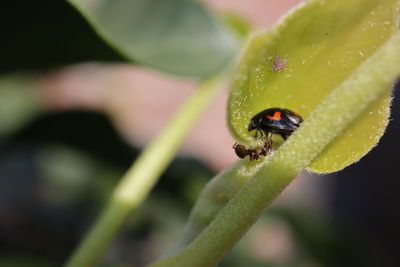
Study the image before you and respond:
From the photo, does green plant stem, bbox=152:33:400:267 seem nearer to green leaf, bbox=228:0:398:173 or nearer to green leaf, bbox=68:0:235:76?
green leaf, bbox=228:0:398:173

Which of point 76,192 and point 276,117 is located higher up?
point 276,117

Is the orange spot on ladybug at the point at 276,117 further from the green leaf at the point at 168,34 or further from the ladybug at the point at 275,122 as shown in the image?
the green leaf at the point at 168,34

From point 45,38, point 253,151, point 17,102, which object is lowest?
point 17,102

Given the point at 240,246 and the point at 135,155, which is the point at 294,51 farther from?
the point at 240,246

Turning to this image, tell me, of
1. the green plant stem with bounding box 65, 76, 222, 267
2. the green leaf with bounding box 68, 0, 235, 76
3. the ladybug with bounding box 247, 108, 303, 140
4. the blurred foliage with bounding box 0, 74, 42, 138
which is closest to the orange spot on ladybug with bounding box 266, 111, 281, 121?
the ladybug with bounding box 247, 108, 303, 140

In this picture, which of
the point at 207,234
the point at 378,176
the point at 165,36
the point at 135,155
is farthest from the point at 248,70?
the point at 378,176

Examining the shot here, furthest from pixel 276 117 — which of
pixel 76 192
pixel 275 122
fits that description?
pixel 76 192

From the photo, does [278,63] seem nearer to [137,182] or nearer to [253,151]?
[253,151]

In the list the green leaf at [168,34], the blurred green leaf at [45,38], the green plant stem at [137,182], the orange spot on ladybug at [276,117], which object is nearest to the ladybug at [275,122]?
the orange spot on ladybug at [276,117]
